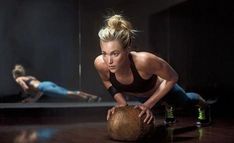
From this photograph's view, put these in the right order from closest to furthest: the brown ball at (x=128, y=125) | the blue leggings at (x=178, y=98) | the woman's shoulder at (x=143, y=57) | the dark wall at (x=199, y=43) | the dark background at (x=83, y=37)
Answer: the brown ball at (x=128, y=125)
the woman's shoulder at (x=143, y=57)
the blue leggings at (x=178, y=98)
the dark wall at (x=199, y=43)
the dark background at (x=83, y=37)

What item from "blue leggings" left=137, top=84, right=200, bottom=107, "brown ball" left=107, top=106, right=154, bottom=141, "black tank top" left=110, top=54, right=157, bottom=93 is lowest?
"brown ball" left=107, top=106, right=154, bottom=141

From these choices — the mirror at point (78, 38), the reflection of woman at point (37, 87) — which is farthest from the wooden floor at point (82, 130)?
the mirror at point (78, 38)

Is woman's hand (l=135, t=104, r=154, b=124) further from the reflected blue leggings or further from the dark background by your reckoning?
the reflected blue leggings

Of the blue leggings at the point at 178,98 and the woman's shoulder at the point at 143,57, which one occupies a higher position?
the woman's shoulder at the point at 143,57

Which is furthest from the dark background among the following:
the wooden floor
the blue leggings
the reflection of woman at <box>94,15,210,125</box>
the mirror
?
the reflection of woman at <box>94,15,210,125</box>

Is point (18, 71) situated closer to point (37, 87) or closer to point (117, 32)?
point (37, 87)

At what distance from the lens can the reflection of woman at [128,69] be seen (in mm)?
2283

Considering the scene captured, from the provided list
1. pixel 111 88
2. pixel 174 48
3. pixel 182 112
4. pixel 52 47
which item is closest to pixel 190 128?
pixel 111 88

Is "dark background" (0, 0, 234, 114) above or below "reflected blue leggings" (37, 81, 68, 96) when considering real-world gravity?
above

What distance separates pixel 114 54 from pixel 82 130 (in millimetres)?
804

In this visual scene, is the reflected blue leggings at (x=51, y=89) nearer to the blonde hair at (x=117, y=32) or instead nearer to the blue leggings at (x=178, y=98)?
the blue leggings at (x=178, y=98)

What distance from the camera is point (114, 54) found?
90.0 inches

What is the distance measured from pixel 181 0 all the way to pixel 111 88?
230 cm

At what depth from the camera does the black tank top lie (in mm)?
2455
